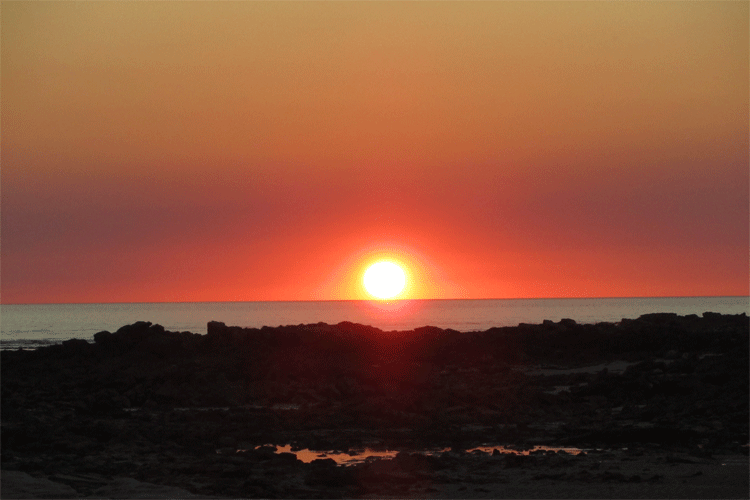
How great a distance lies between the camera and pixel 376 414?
2216 cm

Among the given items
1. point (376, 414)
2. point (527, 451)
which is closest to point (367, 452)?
point (527, 451)

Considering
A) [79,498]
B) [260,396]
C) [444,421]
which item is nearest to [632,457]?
[444,421]

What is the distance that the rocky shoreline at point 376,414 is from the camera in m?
14.4

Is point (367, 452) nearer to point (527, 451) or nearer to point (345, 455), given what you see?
point (345, 455)

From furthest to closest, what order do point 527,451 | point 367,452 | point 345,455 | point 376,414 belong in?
point 376,414
point 367,452
point 527,451
point 345,455

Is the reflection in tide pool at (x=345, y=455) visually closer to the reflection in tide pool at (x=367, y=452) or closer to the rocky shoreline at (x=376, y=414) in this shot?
the reflection in tide pool at (x=367, y=452)

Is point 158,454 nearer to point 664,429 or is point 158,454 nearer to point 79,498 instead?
point 79,498

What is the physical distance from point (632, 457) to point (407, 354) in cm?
2037

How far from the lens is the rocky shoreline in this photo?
47.2 feet

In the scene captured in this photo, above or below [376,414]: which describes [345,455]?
below

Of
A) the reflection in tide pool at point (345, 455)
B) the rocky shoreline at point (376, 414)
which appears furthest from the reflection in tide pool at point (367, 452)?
the rocky shoreline at point (376, 414)

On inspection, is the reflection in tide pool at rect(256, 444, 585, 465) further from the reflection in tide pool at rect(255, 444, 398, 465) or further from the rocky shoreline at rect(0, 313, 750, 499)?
the rocky shoreline at rect(0, 313, 750, 499)

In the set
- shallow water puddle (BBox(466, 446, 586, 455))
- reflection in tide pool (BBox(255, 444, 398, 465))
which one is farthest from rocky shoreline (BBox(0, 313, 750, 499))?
reflection in tide pool (BBox(255, 444, 398, 465))

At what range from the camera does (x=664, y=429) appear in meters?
18.5
